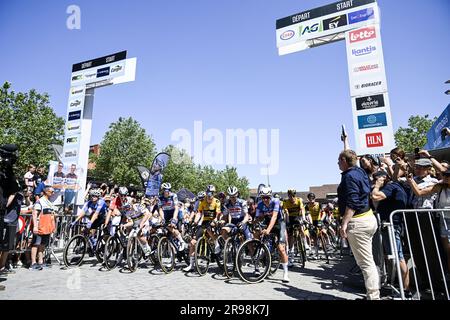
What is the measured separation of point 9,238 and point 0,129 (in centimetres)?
2067

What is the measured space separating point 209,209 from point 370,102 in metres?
6.01

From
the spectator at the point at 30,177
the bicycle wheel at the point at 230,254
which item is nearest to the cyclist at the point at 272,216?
the bicycle wheel at the point at 230,254

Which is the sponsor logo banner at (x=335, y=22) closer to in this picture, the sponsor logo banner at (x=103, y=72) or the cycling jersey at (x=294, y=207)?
the cycling jersey at (x=294, y=207)

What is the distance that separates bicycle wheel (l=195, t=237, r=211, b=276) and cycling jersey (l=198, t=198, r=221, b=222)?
59cm

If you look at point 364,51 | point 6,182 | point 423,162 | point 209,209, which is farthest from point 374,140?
point 6,182

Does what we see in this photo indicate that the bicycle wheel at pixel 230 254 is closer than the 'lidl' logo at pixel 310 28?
Yes

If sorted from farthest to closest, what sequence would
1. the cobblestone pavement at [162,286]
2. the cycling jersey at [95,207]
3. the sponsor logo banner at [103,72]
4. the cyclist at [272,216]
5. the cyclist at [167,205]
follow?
the sponsor logo banner at [103,72] < the cycling jersey at [95,207] < the cyclist at [167,205] < the cyclist at [272,216] < the cobblestone pavement at [162,286]

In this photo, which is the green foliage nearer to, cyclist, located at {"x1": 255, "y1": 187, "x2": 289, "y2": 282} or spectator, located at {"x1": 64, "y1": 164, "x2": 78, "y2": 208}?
spectator, located at {"x1": 64, "y1": 164, "x2": 78, "y2": 208}

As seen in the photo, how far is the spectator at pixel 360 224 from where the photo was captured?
4.04 metres

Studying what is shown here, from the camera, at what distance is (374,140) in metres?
8.03

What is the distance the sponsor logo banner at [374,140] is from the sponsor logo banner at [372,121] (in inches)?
10.1

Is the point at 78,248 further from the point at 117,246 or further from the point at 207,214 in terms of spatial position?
the point at 207,214
